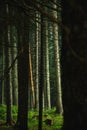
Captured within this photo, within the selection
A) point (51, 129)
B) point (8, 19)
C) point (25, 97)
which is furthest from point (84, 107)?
point (51, 129)

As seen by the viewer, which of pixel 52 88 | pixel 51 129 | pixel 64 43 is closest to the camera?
pixel 64 43

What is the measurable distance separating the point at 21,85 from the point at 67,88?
7385mm

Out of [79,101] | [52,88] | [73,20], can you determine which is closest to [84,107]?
[79,101]

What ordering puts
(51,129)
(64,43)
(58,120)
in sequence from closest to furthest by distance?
(64,43) < (51,129) < (58,120)

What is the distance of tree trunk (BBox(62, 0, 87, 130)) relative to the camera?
11.6 feet

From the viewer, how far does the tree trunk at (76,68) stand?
3521 millimetres

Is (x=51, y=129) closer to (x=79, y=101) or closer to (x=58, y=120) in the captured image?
(x=58, y=120)

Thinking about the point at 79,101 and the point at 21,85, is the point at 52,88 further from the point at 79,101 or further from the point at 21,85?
the point at 79,101

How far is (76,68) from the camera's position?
3590mm

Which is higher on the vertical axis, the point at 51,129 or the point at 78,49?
the point at 78,49

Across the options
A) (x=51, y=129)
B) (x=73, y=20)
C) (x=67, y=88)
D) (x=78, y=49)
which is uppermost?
(x=73, y=20)

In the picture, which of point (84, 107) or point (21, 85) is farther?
point (21, 85)

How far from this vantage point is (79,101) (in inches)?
141

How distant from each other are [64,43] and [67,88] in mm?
452
